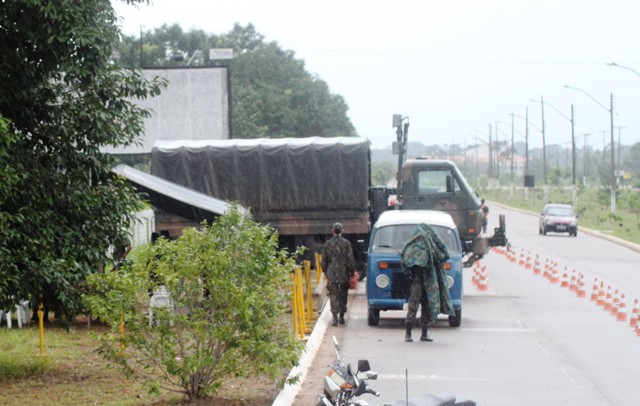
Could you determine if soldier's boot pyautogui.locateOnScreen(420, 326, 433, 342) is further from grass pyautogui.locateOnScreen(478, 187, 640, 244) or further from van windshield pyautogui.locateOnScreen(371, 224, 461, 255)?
grass pyautogui.locateOnScreen(478, 187, 640, 244)

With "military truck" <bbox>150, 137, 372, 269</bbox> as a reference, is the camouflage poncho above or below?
below

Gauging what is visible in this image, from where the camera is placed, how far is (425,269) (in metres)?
16.9

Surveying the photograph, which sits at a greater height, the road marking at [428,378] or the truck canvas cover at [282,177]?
the truck canvas cover at [282,177]

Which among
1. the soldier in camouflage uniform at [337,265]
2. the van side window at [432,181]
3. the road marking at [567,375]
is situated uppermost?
the van side window at [432,181]

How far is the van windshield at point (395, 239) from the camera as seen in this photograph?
19.4 m

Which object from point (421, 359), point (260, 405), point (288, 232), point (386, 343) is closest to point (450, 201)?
point (288, 232)

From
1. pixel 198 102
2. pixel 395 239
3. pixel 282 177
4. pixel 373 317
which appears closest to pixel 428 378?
pixel 373 317

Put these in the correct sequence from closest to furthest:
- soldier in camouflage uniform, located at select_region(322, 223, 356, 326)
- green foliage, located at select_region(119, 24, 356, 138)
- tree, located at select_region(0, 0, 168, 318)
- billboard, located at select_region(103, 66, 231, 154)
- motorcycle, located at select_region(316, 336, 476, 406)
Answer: motorcycle, located at select_region(316, 336, 476, 406) → tree, located at select_region(0, 0, 168, 318) → soldier in camouflage uniform, located at select_region(322, 223, 356, 326) → billboard, located at select_region(103, 66, 231, 154) → green foliage, located at select_region(119, 24, 356, 138)

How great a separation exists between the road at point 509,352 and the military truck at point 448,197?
1.20 metres

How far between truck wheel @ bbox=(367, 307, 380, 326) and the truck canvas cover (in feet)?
24.7

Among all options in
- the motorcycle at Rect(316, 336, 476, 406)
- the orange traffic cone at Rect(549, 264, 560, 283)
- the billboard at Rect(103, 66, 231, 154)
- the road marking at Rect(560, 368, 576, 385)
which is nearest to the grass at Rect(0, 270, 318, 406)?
the road marking at Rect(560, 368, 576, 385)

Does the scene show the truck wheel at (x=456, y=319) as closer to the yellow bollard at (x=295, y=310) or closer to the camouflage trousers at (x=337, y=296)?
the camouflage trousers at (x=337, y=296)

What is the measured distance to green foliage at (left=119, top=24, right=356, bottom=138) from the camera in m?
75.4

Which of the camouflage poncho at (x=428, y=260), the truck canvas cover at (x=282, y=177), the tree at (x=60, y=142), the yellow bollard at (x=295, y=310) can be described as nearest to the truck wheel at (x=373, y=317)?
the yellow bollard at (x=295, y=310)
